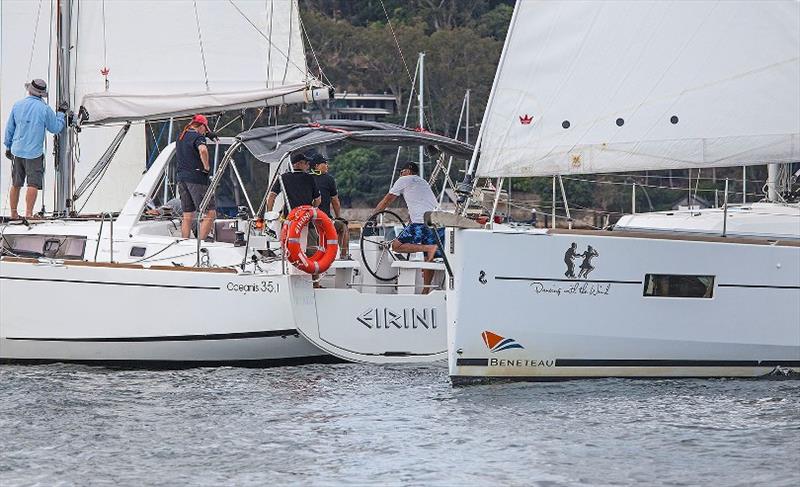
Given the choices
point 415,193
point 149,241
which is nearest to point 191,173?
point 149,241

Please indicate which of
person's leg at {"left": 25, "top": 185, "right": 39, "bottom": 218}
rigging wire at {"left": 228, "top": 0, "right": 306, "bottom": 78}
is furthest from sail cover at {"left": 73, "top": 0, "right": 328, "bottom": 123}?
person's leg at {"left": 25, "top": 185, "right": 39, "bottom": 218}

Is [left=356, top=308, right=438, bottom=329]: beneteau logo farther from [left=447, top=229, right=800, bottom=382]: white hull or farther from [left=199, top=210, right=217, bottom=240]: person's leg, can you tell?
[left=199, top=210, right=217, bottom=240]: person's leg

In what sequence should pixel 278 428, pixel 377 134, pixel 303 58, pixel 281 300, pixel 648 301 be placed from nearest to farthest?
pixel 278 428
pixel 648 301
pixel 281 300
pixel 377 134
pixel 303 58

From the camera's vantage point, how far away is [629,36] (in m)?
13.2

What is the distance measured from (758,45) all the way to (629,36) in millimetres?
1020

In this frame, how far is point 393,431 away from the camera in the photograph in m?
11.6

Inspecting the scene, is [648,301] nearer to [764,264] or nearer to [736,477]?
[764,264]

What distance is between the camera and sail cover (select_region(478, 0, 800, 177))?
13047 mm

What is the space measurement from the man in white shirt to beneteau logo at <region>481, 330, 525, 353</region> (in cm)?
248

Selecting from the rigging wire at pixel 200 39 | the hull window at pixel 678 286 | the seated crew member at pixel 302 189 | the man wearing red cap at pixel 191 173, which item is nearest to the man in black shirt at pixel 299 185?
the seated crew member at pixel 302 189

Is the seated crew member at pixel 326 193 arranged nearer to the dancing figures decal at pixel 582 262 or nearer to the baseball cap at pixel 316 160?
the baseball cap at pixel 316 160

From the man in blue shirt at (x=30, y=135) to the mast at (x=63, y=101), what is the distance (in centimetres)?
25

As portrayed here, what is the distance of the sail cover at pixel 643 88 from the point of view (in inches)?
514

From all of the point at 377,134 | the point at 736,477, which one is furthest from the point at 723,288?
the point at 377,134
